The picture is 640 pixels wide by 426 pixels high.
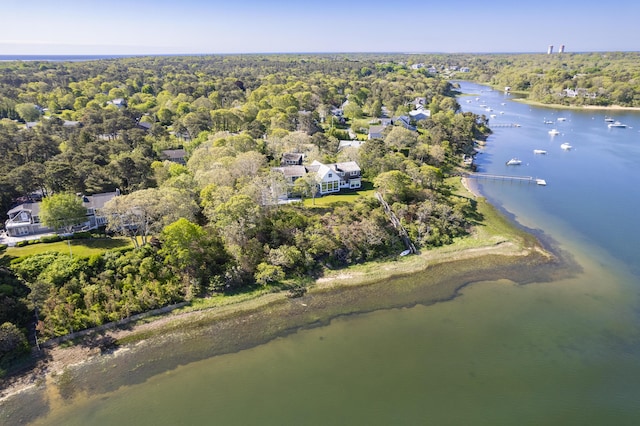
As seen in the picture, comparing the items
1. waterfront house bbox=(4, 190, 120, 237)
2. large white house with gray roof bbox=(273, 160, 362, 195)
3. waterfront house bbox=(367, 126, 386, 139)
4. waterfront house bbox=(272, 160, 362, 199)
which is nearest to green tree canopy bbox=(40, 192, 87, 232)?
waterfront house bbox=(4, 190, 120, 237)

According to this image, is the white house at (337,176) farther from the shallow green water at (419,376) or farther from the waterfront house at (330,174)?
the shallow green water at (419,376)

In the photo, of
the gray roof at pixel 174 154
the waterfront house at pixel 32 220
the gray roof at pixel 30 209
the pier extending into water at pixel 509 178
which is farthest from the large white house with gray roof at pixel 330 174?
the gray roof at pixel 30 209

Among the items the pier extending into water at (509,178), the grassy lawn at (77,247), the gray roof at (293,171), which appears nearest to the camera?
the grassy lawn at (77,247)

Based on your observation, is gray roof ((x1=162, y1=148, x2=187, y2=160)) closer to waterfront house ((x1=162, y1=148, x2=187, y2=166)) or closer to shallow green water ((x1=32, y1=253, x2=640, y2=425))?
waterfront house ((x1=162, y1=148, x2=187, y2=166))

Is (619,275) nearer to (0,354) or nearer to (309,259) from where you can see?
(309,259)

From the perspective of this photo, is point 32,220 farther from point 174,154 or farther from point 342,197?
point 342,197
